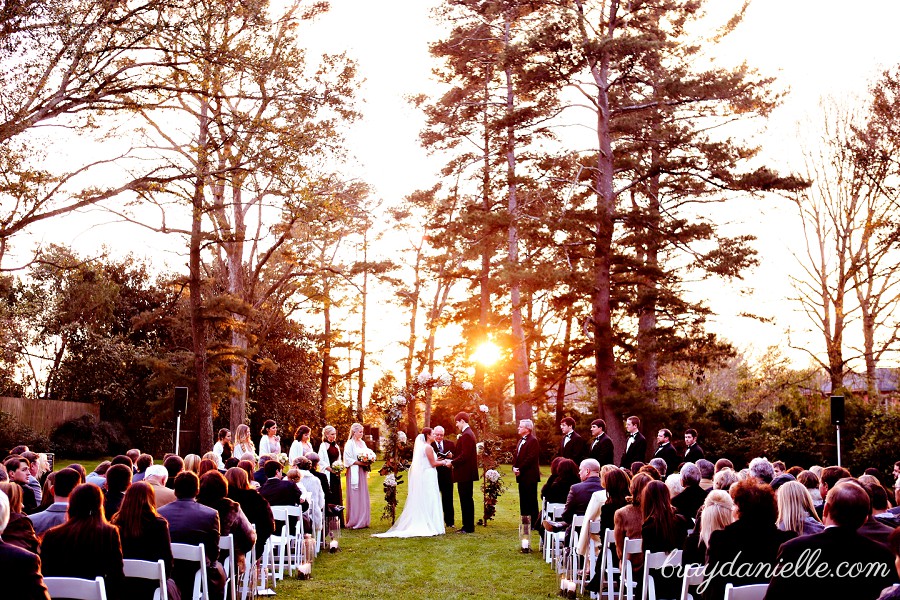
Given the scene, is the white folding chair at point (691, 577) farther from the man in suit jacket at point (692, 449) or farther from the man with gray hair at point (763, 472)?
the man in suit jacket at point (692, 449)

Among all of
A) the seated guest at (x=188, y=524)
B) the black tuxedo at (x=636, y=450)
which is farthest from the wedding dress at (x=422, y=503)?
the seated guest at (x=188, y=524)

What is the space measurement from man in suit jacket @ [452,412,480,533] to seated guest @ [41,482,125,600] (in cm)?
920

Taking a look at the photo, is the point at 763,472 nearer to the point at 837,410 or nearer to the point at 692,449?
the point at 692,449

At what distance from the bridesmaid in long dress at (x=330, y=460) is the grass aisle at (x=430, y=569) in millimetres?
619

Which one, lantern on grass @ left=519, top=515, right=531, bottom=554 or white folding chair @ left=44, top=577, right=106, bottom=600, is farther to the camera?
lantern on grass @ left=519, top=515, right=531, bottom=554

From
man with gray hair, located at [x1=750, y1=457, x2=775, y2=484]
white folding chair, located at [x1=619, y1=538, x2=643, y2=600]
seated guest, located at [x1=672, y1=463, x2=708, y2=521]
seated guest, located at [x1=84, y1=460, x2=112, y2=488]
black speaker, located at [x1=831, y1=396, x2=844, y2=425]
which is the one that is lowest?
white folding chair, located at [x1=619, y1=538, x2=643, y2=600]

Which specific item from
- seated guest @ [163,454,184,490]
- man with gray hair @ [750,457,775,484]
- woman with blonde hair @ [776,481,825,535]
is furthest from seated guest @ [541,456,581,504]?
woman with blonde hair @ [776,481,825,535]

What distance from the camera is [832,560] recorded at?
4.64 m

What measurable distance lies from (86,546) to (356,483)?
999 cm

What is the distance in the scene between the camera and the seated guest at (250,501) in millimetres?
8430

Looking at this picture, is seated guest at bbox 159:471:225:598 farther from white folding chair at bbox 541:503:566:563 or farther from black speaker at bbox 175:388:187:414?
black speaker at bbox 175:388:187:414

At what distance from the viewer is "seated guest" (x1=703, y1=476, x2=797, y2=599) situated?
220 inches

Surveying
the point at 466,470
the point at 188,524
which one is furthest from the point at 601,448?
the point at 188,524

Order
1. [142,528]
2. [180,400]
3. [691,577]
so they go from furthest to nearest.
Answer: [180,400], [691,577], [142,528]
